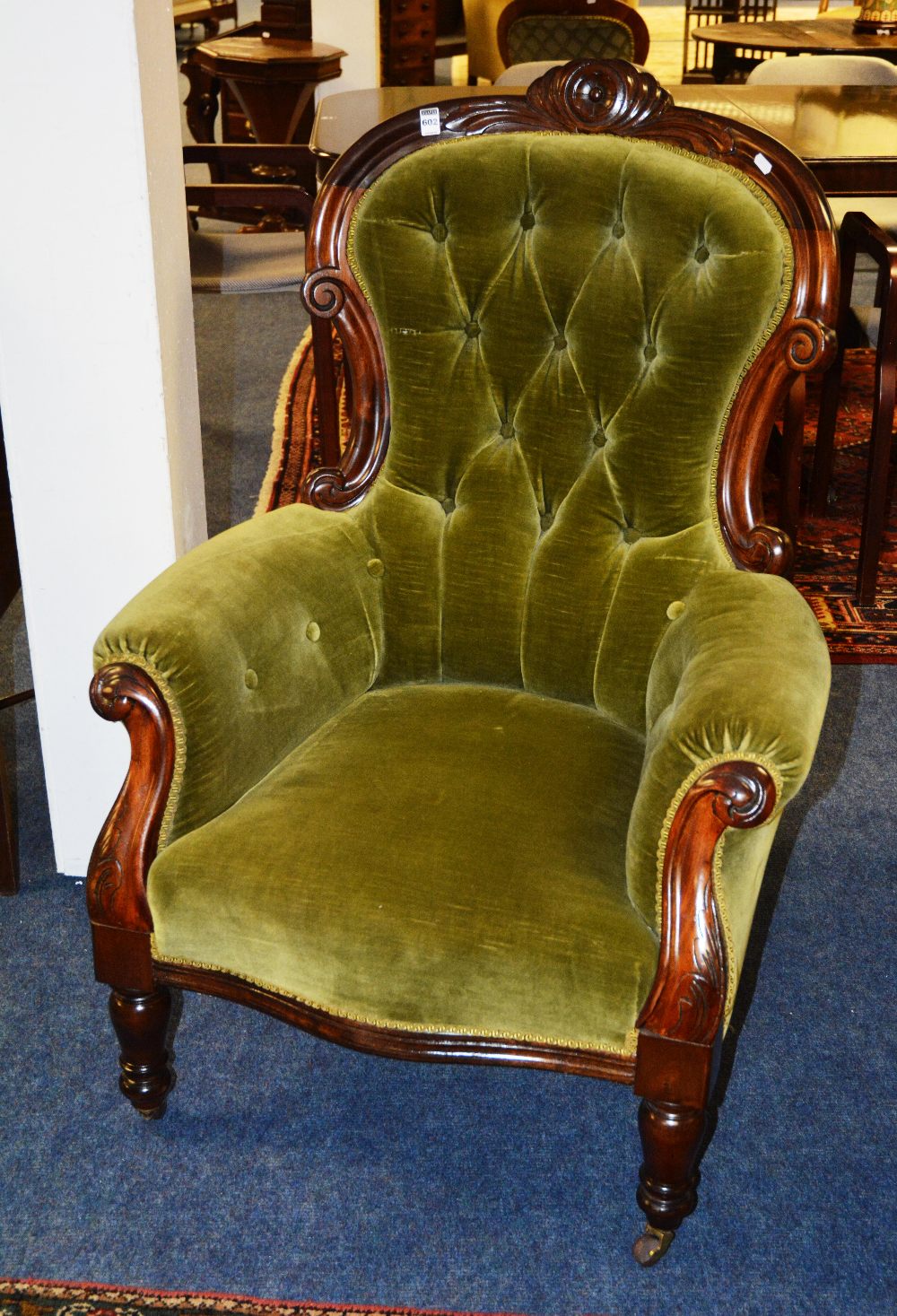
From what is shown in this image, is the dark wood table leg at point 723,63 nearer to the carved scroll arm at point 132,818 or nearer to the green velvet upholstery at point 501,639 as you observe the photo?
the green velvet upholstery at point 501,639

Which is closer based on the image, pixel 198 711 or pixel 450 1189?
pixel 198 711

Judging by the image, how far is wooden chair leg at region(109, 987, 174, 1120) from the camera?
1478 mm

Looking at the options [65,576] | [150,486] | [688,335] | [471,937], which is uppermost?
[688,335]

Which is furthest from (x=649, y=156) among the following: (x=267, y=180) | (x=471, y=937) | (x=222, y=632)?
(x=267, y=180)

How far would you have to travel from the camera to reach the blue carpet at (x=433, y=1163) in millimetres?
1403

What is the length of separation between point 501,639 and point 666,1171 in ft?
2.20

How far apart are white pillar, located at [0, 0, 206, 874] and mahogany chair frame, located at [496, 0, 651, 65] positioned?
15.5 feet

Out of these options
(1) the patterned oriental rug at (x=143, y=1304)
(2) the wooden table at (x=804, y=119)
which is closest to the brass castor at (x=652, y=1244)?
(1) the patterned oriental rug at (x=143, y=1304)

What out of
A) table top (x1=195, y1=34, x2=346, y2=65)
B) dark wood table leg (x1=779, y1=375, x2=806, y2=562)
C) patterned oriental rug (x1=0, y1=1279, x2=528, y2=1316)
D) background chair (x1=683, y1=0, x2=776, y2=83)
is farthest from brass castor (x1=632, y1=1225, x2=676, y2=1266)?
background chair (x1=683, y1=0, x2=776, y2=83)

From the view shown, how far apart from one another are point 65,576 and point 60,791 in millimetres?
337

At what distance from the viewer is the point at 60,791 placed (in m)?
1.94

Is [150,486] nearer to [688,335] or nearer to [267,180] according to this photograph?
[688,335]

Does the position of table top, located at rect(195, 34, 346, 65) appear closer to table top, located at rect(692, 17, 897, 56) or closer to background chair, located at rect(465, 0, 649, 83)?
background chair, located at rect(465, 0, 649, 83)

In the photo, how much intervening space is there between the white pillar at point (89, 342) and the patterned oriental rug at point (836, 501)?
1.09 meters
